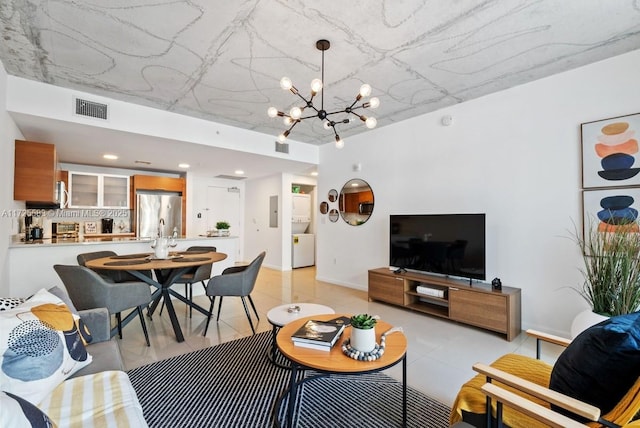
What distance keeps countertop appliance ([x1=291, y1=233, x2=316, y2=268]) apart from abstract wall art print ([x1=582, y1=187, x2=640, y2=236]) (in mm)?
5433

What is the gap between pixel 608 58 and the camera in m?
2.77

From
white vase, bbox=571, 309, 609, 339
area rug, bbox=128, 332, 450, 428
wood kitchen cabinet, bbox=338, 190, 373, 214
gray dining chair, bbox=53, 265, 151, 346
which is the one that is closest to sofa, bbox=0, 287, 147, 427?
area rug, bbox=128, 332, 450, 428

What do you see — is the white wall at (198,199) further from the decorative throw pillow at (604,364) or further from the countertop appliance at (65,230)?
the decorative throw pillow at (604,364)

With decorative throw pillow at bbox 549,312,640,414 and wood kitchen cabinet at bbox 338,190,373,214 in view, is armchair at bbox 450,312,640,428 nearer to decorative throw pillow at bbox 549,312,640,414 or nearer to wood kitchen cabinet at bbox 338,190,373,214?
decorative throw pillow at bbox 549,312,640,414

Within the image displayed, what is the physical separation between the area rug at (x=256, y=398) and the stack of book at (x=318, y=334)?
1.65 ft

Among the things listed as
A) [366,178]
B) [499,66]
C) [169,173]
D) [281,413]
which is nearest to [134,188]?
[169,173]

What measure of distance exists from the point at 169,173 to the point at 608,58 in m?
7.28

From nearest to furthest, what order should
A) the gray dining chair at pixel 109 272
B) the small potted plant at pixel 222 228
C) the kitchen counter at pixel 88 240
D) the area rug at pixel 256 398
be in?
the area rug at pixel 256 398, the gray dining chair at pixel 109 272, the kitchen counter at pixel 88 240, the small potted plant at pixel 222 228

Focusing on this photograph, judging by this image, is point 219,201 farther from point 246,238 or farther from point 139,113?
point 139,113

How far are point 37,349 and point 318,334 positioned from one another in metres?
1.34

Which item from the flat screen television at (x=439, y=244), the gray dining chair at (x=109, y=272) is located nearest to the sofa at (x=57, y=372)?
the gray dining chair at (x=109, y=272)

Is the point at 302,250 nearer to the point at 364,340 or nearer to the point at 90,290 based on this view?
the point at 90,290

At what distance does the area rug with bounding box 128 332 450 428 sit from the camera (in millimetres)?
1804

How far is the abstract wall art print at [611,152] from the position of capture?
265 cm
